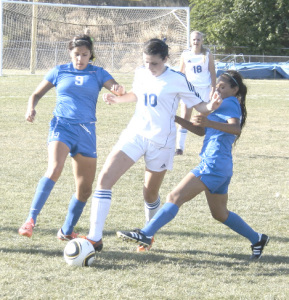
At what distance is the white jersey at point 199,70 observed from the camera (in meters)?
10.8

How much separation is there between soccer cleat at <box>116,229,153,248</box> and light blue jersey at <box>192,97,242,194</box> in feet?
2.13

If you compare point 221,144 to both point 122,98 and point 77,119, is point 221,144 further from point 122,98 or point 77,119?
point 77,119

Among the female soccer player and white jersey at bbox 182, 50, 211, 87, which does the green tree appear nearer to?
white jersey at bbox 182, 50, 211, 87

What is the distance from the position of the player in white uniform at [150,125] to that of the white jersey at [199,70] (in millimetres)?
5658

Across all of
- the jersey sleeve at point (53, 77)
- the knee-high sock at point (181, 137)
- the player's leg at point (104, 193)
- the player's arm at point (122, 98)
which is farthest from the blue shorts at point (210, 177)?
the knee-high sock at point (181, 137)

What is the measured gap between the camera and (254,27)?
42.9m

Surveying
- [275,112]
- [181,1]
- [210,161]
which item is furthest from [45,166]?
[181,1]

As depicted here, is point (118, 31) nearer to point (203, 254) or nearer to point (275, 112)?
point (275, 112)

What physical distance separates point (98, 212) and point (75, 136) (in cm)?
81

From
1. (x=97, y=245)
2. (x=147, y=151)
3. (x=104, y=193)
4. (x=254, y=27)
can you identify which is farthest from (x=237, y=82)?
(x=254, y=27)

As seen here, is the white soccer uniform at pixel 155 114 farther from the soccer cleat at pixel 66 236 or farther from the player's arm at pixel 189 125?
the soccer cleat at pixel 66 236

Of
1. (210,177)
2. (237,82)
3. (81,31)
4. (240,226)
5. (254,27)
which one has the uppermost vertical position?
(254,27)

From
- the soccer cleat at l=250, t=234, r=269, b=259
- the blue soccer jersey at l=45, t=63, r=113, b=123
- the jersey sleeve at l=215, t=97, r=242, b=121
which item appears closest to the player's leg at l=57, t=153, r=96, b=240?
the blue soccer jersey at l=45, t=63, r=113, b=123

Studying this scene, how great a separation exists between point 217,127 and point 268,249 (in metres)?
1.36
